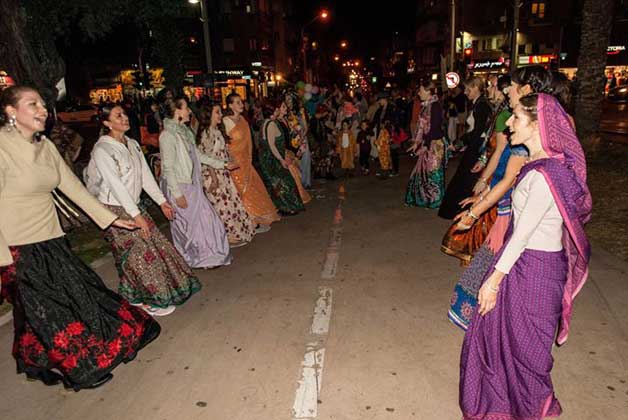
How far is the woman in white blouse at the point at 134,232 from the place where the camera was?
3693 mm

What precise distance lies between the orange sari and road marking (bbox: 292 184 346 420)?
186 centimetres

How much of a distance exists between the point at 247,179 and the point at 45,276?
13.3 feet

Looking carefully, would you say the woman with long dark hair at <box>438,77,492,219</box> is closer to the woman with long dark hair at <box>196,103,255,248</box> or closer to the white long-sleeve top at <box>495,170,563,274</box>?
the woman with long dark hair at <box>196,103,255,248</box>

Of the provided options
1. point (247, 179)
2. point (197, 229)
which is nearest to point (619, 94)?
point (247, 179)

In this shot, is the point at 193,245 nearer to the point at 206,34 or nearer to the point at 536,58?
the point at 206,34

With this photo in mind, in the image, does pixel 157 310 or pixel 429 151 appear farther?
pixel 429 151

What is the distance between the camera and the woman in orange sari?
21.2ft

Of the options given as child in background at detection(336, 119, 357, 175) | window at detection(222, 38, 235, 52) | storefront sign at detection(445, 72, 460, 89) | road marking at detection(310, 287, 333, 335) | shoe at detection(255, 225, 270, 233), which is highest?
window at detection(222, 38, 235, 52)

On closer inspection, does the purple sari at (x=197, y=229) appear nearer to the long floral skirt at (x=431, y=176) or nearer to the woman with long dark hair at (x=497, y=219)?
the woman with long dark hair at (x=497, y=219)

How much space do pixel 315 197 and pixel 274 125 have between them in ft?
A: 7.22

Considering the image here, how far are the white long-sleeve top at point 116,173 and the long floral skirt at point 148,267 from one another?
0.14 meters

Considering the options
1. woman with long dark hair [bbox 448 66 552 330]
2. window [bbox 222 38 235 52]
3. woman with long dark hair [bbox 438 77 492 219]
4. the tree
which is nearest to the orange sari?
woman with long dark hair [bbox 438 77 492 219]

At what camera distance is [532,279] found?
91.9 inches

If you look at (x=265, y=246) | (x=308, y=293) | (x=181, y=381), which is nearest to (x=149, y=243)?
(x=181, y=381)
